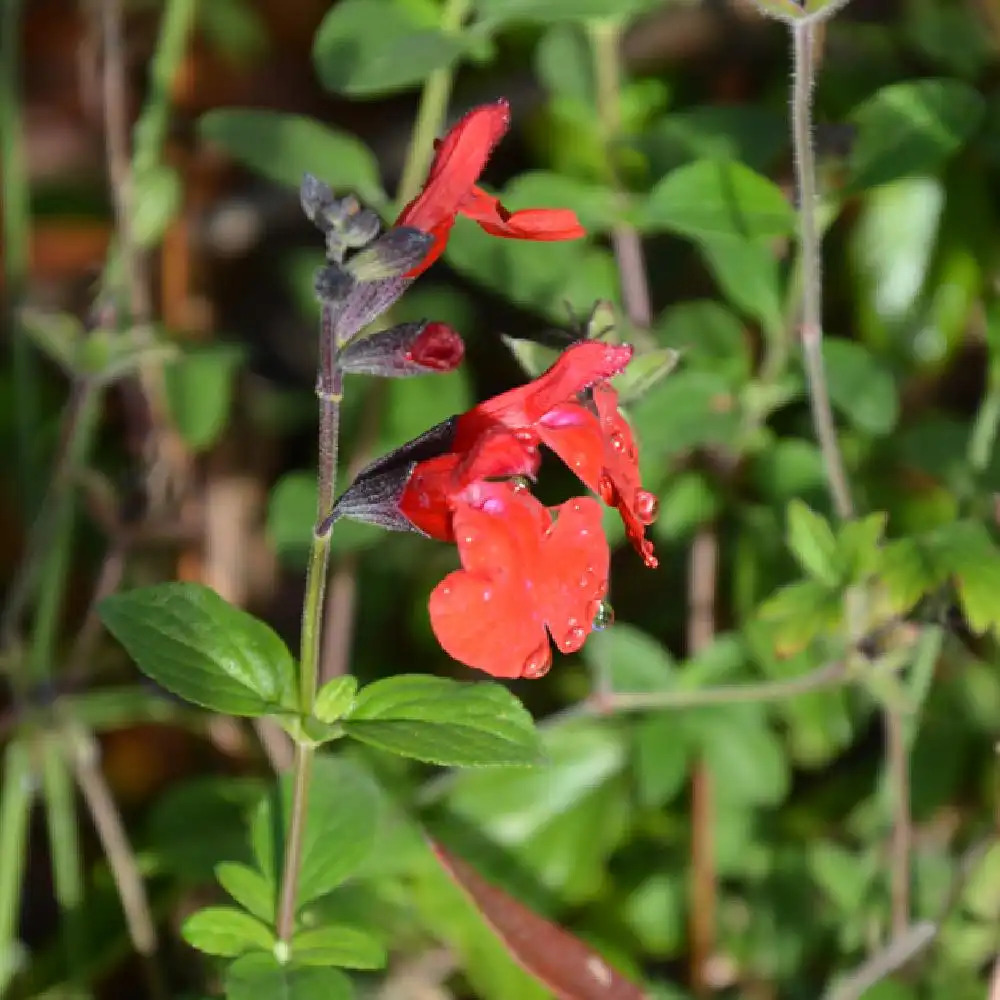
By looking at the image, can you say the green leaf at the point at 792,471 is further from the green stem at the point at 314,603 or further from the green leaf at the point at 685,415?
the green stem at the point at 314,603

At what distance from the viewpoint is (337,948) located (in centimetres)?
118

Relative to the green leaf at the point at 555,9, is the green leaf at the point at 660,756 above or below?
Answer: below

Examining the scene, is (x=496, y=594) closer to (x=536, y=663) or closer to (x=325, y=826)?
(x=536, y=663)

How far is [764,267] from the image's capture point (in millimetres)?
1583

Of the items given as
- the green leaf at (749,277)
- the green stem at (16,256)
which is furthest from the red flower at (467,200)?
the green stem at (16,256)

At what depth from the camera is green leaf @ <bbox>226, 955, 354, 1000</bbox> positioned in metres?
1.08

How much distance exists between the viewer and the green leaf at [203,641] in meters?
1.08

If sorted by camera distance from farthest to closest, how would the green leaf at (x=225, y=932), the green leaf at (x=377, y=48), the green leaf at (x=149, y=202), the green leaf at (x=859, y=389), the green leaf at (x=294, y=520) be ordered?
the green leaf at (x=149, y=202) < the green leaf at (x=294, y=520) < the green leaf at (x=859, y=389) < the green leaf at (x=377, y=48) < the green leaf at (x=225, y=932)

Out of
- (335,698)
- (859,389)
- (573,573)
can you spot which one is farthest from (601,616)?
(859,389)

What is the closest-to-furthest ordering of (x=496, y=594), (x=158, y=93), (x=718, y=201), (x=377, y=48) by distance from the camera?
(x=496, y=594) < (x=718, y=201) < (x=377, y=48) < (x=158, y=93)

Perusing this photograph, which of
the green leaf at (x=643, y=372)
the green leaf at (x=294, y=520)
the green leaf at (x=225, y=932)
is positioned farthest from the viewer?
the green leaf at (x=294, y=520)

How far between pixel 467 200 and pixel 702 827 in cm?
107

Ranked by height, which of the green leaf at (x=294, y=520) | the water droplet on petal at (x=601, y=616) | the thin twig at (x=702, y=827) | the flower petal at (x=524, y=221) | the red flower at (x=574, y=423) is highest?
the flower petal at (x=524, y=221)

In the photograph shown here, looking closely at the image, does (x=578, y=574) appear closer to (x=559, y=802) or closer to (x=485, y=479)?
(x=485, y=479)
